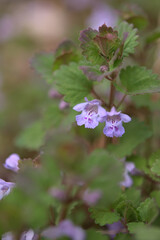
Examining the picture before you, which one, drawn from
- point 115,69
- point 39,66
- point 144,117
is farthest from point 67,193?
point 144,117

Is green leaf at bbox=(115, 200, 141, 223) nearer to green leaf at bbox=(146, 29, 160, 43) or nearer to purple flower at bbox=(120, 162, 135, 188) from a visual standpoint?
purple flower at bbox=(120, 162, 135, 188)

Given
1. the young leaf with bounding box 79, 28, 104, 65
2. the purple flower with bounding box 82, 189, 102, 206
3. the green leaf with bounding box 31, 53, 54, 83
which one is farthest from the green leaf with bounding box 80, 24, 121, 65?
the purple flower with bounding box 82, 189, 102, 206

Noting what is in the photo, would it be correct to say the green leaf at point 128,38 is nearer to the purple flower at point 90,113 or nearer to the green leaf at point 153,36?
the purple flower at point 90,113

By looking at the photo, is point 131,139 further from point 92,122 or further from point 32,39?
point 32,39

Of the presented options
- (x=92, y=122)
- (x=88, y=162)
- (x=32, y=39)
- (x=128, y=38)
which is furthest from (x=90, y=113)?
(x=32, y=39)

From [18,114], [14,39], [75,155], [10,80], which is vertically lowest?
[75,155]

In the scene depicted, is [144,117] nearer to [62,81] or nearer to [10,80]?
[62,81]

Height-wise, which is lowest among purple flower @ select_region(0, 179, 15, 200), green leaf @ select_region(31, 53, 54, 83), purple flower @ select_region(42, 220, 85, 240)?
purple flower @ select_region(42, 220, 85, 240)

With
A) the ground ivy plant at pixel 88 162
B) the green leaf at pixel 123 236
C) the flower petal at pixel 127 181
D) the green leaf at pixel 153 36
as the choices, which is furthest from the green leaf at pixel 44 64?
the green leaf at pixel 123 236
